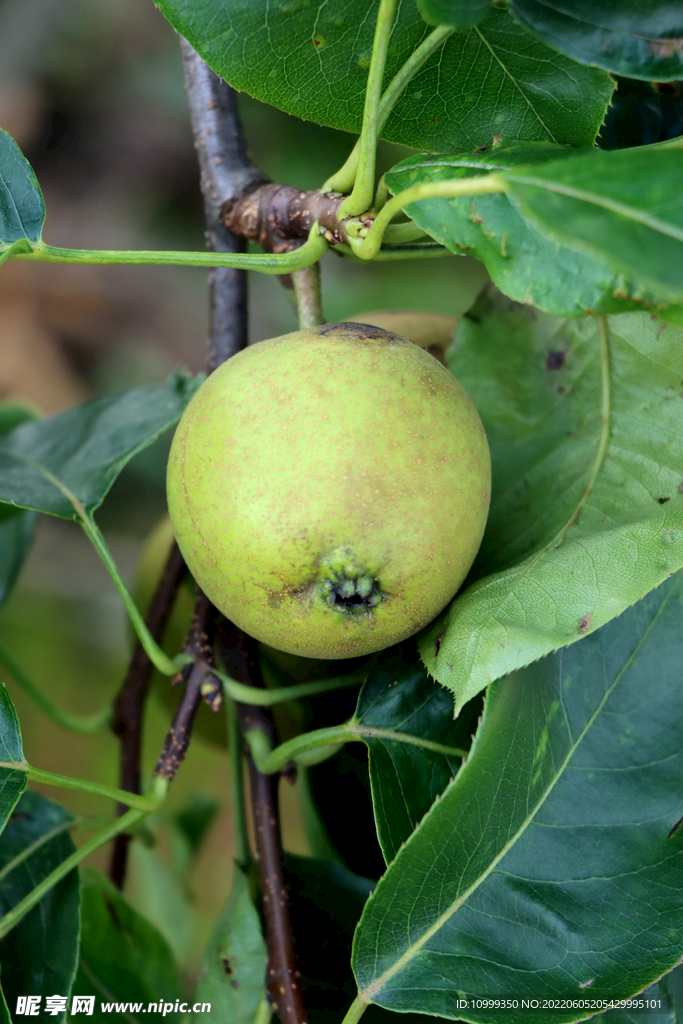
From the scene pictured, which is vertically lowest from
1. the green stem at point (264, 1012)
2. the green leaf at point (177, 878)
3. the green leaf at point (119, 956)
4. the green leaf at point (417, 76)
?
the green leaf at point (177, 878)

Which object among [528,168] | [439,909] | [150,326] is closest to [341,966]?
[439,909]

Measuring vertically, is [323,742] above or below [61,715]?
above

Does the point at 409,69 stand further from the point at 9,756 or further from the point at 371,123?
the point at 9,756

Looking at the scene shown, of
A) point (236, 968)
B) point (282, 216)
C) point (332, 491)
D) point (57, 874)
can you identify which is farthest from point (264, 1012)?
point (282, 216)

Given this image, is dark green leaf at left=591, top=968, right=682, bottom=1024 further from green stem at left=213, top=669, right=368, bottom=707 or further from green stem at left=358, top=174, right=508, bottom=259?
green stem at left=358, top=174, right=508, bottom=259

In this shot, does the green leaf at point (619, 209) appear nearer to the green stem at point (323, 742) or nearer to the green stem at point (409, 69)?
the green stem at point (409, 69)

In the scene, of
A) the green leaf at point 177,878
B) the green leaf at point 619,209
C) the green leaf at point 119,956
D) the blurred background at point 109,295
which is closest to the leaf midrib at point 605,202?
the green leaf at point 619,209

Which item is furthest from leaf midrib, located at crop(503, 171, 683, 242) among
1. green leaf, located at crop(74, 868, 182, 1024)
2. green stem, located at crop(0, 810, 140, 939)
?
green leaf, located at crop(74, 868, 182, 1024)
